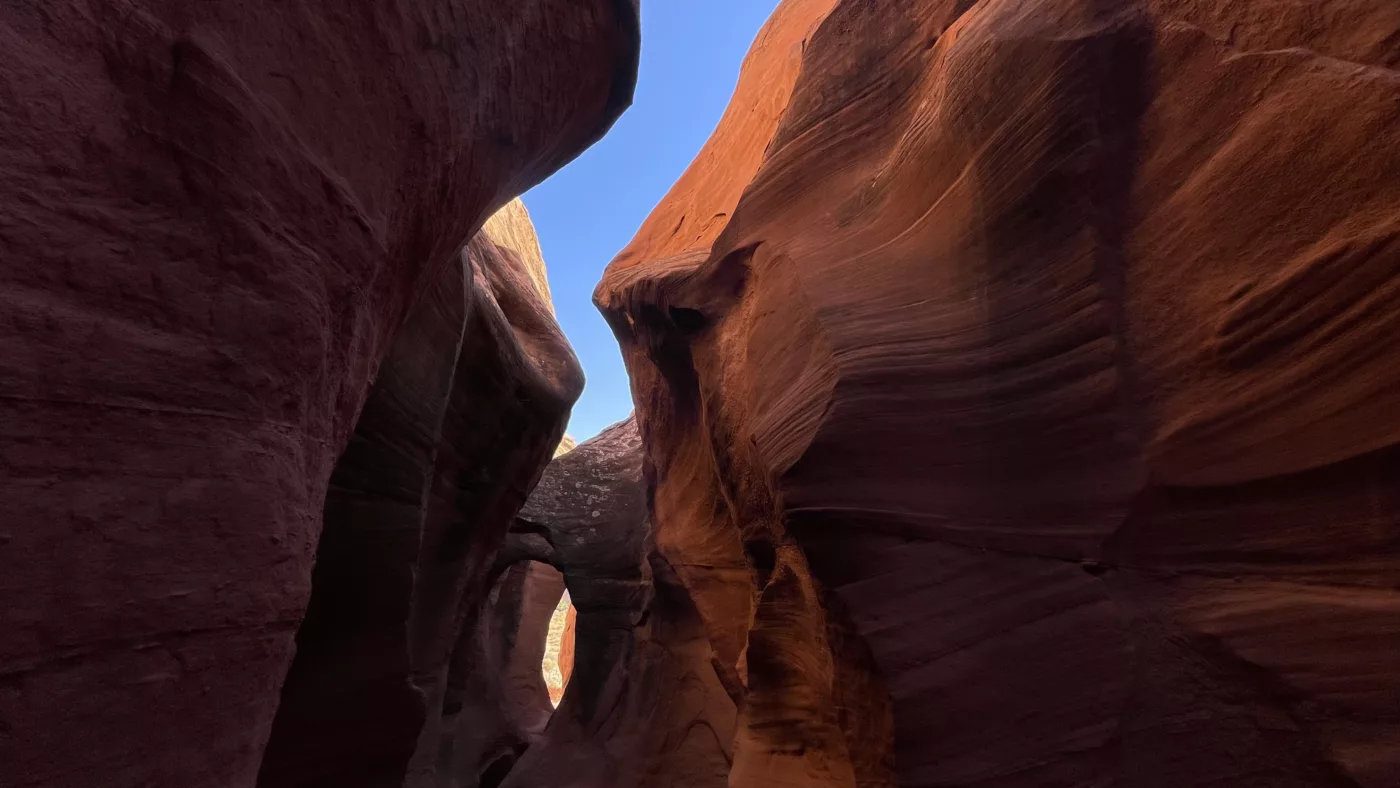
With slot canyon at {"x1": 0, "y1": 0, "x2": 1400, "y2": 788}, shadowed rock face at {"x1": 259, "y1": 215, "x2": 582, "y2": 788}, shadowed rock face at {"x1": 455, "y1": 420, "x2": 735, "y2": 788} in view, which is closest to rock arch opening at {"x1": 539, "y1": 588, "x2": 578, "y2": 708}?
shadowed rock face at {"x1": 455, "y1": 420, "x2": 735, "y2": 788}

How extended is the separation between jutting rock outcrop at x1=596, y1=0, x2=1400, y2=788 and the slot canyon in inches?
0.6

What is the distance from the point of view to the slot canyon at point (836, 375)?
171 cm

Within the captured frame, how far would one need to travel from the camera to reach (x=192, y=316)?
193 centimetres

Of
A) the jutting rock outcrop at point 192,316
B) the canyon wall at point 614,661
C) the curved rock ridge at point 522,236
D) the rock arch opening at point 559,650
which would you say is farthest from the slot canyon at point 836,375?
the rock arch opening at point 559,650

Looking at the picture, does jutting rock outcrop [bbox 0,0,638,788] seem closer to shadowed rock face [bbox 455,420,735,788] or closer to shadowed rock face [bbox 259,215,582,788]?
shadowed rock face [bbox 259,215,582,788]

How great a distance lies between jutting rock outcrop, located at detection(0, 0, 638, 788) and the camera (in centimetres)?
155

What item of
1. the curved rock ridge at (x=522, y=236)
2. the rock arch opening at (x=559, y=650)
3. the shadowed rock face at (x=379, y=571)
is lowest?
the shadowed rock face at (x=379, y=571)

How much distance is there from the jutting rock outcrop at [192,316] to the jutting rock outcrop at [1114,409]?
194cm

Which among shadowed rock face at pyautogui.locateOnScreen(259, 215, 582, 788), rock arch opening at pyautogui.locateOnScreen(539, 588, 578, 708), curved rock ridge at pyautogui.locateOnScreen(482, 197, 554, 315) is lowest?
shadowed rock face at pyautogui.locateOnScreen(259, 215, 582, 788)

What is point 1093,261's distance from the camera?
3.07 m

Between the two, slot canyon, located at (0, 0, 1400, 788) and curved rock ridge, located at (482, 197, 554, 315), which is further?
curved rock ridge, located at (482, 197, 554, 315)

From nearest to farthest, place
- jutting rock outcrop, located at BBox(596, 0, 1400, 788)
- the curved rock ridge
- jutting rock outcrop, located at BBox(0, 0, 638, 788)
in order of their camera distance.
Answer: jutting rock outcrop, located at BBox(0, 0, 638, 788)
jutting rock outcrop, located at BBox(596, 0, 1400, 788)
the curved rock ridge

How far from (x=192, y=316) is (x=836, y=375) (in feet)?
7.97

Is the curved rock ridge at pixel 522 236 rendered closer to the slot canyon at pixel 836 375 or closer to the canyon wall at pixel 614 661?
the canyon wall at pixel 614 661
